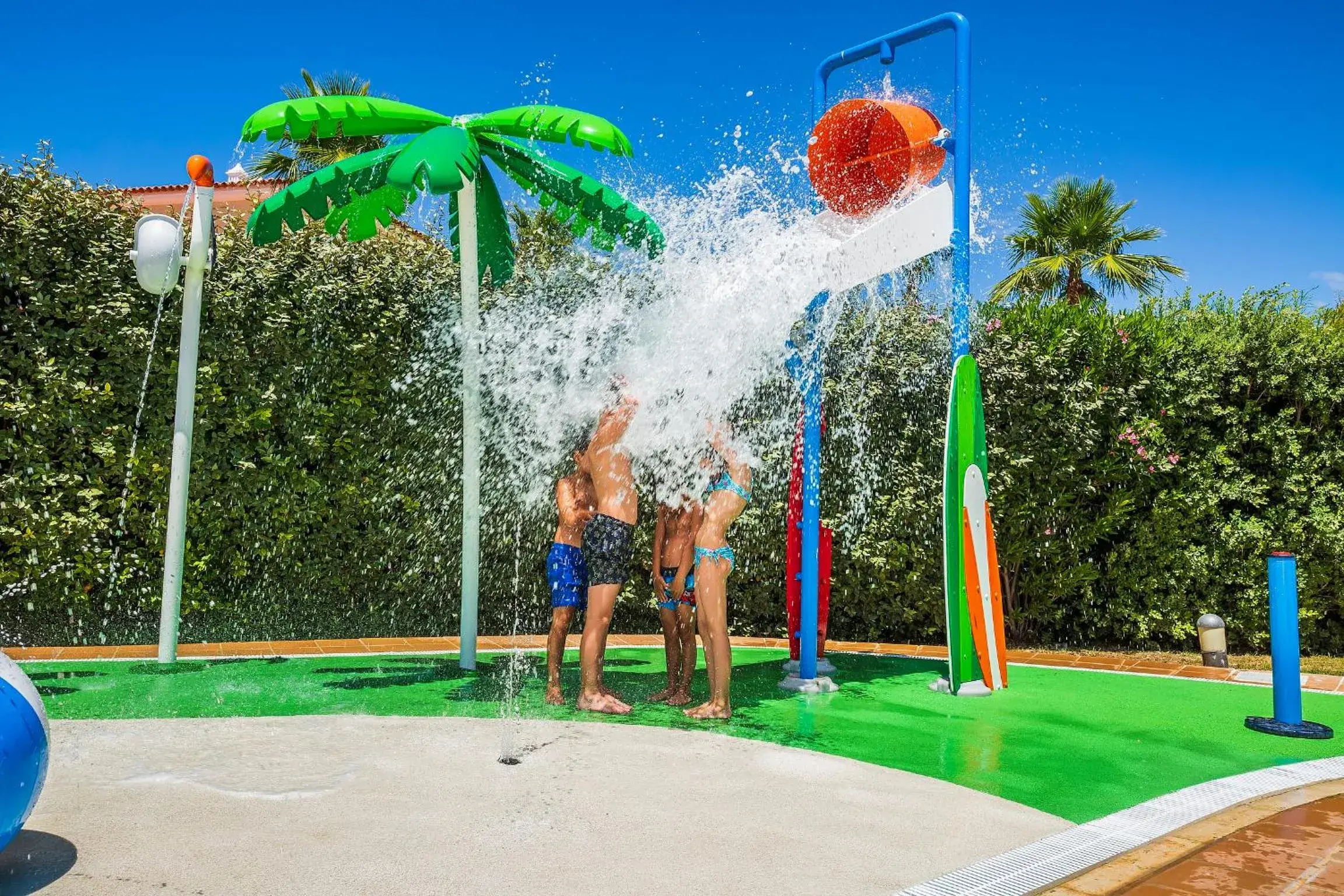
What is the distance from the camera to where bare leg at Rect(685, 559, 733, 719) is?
222 inches

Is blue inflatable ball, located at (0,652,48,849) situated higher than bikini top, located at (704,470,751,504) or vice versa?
bikini top, located at (704,470,751,504)

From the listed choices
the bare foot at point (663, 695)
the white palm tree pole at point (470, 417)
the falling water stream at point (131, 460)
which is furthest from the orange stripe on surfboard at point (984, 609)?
the falling water stream at point (131, 460)

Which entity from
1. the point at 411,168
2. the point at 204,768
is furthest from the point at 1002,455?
the point at 204,768

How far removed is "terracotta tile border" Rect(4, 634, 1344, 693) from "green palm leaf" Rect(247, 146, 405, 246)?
10.9ft

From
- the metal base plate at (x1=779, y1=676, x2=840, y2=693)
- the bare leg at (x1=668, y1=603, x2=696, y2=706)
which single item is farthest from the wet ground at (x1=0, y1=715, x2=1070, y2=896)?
the metal base plate at (x1=779, y1=676, x2=840, y2=693)

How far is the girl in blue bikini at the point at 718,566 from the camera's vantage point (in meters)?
5.66

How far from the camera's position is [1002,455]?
980cm

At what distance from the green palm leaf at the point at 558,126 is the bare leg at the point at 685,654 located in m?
3.01

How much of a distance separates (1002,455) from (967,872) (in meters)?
6.96

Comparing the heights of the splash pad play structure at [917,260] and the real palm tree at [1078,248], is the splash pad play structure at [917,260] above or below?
below

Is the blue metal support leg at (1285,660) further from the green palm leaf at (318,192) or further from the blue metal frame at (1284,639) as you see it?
the green palm leaf at (318,192)

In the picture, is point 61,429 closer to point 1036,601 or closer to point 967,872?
point 967,872

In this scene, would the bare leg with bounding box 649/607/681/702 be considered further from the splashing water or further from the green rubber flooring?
the splashing water

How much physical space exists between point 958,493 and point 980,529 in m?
0.31
